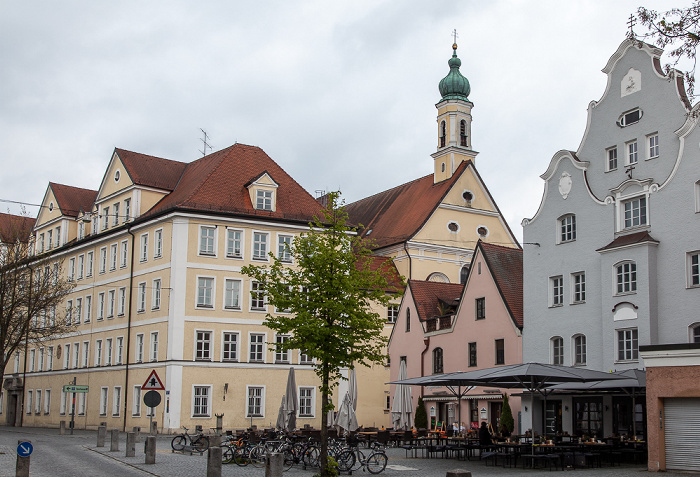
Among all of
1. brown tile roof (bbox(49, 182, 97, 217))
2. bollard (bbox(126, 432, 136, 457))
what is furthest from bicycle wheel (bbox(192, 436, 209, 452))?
brown tile roof (bbox(49, 182, 97, 217))

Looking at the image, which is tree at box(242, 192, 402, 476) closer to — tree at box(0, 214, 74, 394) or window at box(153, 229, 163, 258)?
tree at box(0, 214, 74, 394)

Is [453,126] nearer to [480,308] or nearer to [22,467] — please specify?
[480,308]

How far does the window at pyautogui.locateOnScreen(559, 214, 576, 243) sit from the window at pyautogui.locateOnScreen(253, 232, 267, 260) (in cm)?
2000

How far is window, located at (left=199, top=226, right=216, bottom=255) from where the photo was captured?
50625 mm

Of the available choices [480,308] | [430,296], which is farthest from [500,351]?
[430,296]

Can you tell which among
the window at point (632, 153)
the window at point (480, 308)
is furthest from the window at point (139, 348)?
the window at point (632, 153)

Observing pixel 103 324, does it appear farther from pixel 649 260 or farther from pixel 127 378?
pixel 649 260

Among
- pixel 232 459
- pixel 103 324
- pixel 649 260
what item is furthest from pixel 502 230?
pixel 232 459

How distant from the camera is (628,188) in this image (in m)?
34.4

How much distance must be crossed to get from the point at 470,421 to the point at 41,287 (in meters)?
23.0

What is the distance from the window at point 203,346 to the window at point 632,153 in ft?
83.4

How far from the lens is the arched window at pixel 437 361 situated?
154 ft

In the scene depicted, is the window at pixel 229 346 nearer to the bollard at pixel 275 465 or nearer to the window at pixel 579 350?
the window at pixel 579 350

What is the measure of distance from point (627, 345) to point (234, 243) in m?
25.0
